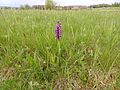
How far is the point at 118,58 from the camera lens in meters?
2.33

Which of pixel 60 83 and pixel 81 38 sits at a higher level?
pixel 81 38

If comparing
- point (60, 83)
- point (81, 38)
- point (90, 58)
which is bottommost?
point (60, 83)

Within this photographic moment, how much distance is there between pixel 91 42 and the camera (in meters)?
2.64

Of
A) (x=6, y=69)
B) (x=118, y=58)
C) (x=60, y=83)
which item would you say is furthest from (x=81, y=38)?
(x=6, y=69)

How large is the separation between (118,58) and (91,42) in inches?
16.9

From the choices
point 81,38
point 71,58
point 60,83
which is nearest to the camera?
point 60,83

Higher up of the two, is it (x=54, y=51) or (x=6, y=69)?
(x=54, y=51)

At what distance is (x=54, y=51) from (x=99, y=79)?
54 centimetres

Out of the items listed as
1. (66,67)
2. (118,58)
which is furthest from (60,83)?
(118,58)

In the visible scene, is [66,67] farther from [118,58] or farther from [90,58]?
[118,58]

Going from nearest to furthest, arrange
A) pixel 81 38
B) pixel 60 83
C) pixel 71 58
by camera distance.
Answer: pixel 60 83 → pixel 71 58 → pixel 81 38

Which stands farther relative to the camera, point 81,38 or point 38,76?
point 81,38

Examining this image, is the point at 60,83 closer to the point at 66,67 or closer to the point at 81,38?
the point at 66,67

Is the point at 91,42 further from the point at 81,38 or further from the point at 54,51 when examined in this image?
the point at 54,51
